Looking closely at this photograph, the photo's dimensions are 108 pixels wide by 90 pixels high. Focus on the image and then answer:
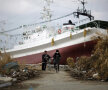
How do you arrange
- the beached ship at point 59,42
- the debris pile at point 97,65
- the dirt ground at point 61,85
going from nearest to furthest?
the dirt ground at point 61,85 < the debris pile at point 97,65 < the beached ship at point 59,42

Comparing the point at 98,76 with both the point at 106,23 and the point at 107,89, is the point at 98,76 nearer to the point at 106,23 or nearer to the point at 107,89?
the point at 107,89

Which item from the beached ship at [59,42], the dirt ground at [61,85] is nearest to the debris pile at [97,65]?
the dirt ground at [61,85]

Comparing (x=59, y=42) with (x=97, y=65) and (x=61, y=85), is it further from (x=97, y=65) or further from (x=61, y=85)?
(x=61, y=85)

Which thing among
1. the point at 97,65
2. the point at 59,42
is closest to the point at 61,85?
the point at 97,65

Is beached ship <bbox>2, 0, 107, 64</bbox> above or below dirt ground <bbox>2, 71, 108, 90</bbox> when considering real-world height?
above

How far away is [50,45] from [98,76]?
46.9 feet

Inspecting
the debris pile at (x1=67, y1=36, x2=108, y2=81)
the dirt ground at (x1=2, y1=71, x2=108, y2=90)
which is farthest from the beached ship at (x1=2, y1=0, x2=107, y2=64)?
the dirt ground at (x1=2, y1=71, x2=108, y2=90)

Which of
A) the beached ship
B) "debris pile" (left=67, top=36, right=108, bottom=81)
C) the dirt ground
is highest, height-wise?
the beached ship

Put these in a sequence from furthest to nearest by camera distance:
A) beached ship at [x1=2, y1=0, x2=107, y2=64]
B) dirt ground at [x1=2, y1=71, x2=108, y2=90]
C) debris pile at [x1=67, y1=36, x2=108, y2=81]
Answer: beached ship at [x1=2, y1=0, x2=107, y2=64] < debris pile at [x1=67, y1=36, x2=108, y2=81] < dirt ground at [x1=2, y1=71, x2=108, y2=90]

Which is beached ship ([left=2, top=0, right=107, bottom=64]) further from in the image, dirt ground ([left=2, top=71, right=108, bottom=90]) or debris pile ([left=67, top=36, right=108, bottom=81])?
dirt ground ([left=2, top=71, right=108, bottom=90])

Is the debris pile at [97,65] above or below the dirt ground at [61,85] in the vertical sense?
above

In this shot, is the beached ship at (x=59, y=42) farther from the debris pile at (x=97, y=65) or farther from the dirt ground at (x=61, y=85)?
the dirt ground at (x=61, y=85)

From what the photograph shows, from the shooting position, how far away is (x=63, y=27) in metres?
23.9

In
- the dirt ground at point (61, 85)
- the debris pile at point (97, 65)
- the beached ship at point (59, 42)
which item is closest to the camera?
the dirt ground at point (61, 85)
